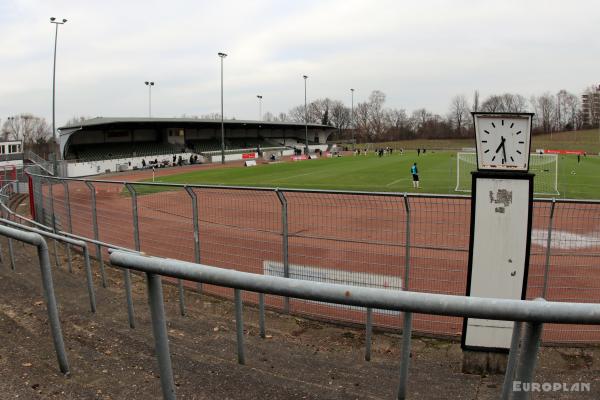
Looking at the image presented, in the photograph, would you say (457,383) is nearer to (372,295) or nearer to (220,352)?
(220,352)

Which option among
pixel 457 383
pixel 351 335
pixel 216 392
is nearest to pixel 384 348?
pixel 351 335

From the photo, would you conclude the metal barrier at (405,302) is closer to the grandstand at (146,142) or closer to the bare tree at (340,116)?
the grandstand at (146,142)

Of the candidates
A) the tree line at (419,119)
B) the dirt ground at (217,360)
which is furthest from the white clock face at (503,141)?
→ the tree line at (419,119)

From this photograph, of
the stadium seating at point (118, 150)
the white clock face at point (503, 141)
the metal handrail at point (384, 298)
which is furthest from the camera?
the stadium seating at point (118, 150)

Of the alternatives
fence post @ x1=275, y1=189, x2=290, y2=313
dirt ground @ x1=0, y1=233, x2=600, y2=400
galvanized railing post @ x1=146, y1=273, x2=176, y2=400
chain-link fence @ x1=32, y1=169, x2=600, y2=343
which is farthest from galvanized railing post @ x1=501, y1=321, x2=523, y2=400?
fence post @ x1=275, y1=189, x2=290, y2=313

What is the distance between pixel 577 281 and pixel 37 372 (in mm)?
9350

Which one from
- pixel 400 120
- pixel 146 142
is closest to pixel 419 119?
pixel 400 120

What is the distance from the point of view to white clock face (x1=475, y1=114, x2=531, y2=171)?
429 cm

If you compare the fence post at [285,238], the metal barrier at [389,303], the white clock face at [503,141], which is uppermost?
the white clock face at [503,141]

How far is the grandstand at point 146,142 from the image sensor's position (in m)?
52.6

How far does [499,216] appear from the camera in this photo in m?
4.40

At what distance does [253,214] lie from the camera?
51.1 feet

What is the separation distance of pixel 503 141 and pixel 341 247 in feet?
26.9

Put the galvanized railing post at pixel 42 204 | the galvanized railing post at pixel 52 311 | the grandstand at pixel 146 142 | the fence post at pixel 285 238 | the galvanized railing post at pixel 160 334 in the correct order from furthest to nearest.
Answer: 1. the grandstand at pixel 146 142
2. the galvanized railing post at pixel 42 204
3. the fence post at pixel 285 238
4. the galvanized railing post at pixel 52 311
5. the galvanized railing post at pixel 160 334
